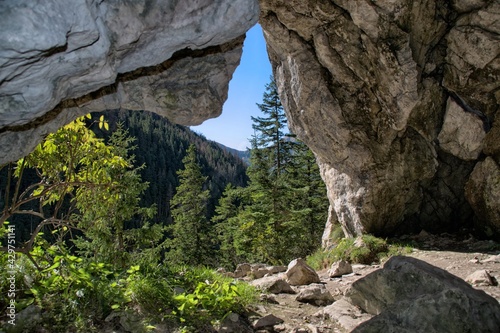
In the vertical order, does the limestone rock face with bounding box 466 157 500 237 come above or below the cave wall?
below

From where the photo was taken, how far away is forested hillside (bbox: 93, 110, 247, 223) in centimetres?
10681

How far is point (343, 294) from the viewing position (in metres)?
7.11

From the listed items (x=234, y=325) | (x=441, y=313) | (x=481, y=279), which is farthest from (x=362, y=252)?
(x=234, y=325)

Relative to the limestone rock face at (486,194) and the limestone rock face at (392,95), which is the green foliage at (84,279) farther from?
the limestone rock face at (486,194)

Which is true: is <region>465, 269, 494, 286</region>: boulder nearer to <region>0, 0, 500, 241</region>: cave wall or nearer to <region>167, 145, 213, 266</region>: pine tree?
<region>0, 0, 500, 241</region>: cave wall

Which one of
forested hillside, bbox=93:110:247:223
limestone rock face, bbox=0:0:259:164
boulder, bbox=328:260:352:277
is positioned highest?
forested hillside, bbox=93:110:247:223

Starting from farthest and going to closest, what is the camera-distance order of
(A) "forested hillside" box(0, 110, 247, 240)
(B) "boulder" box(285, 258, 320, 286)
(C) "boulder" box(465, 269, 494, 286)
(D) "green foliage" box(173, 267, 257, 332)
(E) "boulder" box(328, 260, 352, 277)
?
(A) "forested hillside" box(0, 110, 247, 240) → (E) "boulder" box(328, 260, 352, 277) → (B) "boulder" box(285, 258, 320, 286) → (C) "boulder" box(465, 269, 494, 286) → (D) "green foliage" box(173, 267, 257, 332)

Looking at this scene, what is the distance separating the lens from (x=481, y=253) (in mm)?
9195

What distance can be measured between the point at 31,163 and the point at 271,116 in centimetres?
1902

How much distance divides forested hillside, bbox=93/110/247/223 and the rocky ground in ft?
295

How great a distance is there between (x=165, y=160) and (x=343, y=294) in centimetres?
12349

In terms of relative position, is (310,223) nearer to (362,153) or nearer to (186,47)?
(362,153)

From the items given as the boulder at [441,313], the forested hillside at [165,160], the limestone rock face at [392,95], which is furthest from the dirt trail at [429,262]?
the forested hillside at [165,160]

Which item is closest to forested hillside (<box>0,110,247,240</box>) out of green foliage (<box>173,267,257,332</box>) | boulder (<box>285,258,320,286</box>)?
boulder (<box>285,258,320,286</box>)
